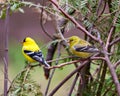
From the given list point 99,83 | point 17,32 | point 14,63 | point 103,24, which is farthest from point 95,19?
point 17,32

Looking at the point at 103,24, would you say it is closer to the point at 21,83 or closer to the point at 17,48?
the point at 21,83

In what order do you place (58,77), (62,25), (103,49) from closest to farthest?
(103,49) < (62,25) < (58,77)

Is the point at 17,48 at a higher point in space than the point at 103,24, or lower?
lower

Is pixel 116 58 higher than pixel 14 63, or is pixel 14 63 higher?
pixel 116 58

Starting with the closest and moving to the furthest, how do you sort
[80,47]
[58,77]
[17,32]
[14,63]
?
[80,47] → [58,77] → [14,63] → [17,32]

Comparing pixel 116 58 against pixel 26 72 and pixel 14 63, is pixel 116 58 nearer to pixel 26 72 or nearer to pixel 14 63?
pixel 26 72

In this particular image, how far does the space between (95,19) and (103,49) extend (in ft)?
0.76

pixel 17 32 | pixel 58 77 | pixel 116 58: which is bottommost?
pixel 58 77

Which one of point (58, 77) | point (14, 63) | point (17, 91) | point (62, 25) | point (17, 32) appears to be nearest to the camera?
point (17, 91)

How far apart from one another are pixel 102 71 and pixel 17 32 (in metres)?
5.39

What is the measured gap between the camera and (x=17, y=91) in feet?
Answer: 3.54

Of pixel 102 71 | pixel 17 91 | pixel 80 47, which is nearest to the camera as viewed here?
pixel 17 91

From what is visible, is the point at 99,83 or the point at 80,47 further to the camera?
the point at 80,47

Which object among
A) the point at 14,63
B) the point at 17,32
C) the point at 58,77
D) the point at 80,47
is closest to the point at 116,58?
the point at 80,47
